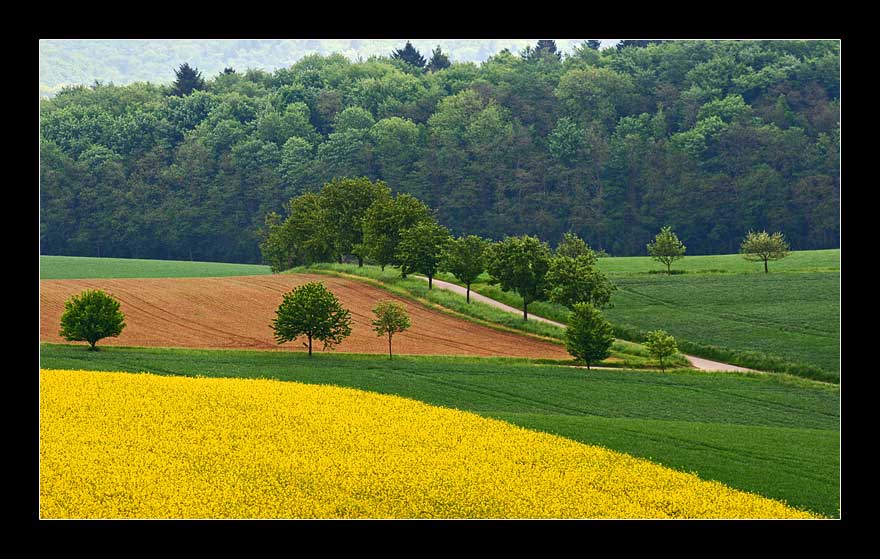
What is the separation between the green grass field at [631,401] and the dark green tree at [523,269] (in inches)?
522

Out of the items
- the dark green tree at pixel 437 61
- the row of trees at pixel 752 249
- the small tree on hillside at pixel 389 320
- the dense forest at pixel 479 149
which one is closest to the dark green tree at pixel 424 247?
the small tree on hillside at pixel 389 320

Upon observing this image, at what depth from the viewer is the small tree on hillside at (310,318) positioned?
4606cm

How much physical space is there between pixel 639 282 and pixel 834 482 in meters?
51.3

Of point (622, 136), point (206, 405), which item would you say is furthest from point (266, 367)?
point (622, 136)

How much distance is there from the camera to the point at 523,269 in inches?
2438

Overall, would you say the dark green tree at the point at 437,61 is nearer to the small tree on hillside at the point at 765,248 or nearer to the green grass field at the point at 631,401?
the small tree on hillside at the point at 765,248

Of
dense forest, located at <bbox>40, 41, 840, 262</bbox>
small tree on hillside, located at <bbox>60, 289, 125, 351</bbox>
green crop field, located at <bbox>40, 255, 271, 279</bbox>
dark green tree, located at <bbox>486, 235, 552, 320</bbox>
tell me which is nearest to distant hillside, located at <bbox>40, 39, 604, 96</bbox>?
dense forest, located at <bbox>40, 41, 840, 262</bbox>

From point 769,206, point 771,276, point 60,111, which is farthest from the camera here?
point 60,111

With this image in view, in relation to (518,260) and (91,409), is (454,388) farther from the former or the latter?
(518,260)

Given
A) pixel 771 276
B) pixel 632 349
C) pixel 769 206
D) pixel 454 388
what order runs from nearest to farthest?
pixel 454 388 < pixel 632 349 < pixel 771 276 < pixel 769 206

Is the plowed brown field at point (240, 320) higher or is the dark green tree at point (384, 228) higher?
the dark green tree at point (384, 228)

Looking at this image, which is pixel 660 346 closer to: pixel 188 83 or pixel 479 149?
pixel 479 149

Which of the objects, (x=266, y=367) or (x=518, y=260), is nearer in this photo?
(x=266, y=367)
